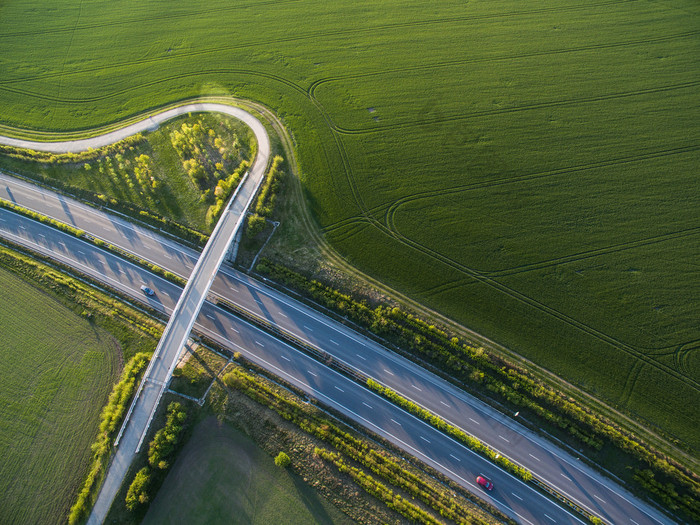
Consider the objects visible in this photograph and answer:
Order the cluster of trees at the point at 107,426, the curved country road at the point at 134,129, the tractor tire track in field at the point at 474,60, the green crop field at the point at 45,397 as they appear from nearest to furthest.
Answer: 1. the cluster of trees at the point at 107,426
2. the green crop field at the point at 45,397
3. the curved country road at the point at 134,129
4. the tractor tire track in field at the point at 474,60

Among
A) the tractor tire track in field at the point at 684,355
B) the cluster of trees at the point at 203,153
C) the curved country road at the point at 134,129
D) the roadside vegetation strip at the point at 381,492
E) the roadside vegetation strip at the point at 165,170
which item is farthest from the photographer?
the curved country road at the point at 134,129

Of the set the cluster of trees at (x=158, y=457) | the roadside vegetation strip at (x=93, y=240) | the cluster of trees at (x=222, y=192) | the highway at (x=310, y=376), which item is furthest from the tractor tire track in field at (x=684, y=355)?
the roadside vegetation strip at (x=93, y=240)

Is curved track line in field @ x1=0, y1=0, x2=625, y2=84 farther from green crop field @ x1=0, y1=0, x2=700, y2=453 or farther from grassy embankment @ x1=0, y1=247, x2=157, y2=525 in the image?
grassy embankment @ x1=0, y1=247, x2=157, y2=525

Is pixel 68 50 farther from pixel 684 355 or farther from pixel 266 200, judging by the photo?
pixel 684 355

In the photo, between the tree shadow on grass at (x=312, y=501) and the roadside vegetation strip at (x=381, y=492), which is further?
the tree shadow on grass at (x=312, y=501)

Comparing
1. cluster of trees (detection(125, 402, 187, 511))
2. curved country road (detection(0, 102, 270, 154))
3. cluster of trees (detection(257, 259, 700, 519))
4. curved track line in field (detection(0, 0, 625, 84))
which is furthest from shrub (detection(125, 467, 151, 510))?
curved track line in field (detection(0, 0, 625, 84))

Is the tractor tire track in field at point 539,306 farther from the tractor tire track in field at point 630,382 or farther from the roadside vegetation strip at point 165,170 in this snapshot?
the roadside vegetation strip at point 165,170

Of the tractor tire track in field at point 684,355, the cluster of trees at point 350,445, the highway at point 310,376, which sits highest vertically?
the tractor tire track in field at point 684,355

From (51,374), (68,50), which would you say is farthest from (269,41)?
(51,374)
